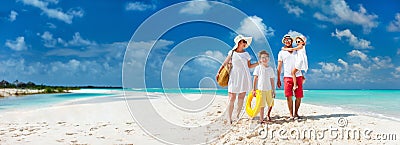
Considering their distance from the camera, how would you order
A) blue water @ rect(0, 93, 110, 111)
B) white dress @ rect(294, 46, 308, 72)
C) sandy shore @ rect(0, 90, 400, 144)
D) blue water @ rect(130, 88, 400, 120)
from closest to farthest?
sandy shore @ rect(0, 90, 400, 144) → white dress @ rect(294, 46, 308, 72) → blue water @ rect(130, 88, 400, 120) → blue water @ rect(0, 93, 110, 111)

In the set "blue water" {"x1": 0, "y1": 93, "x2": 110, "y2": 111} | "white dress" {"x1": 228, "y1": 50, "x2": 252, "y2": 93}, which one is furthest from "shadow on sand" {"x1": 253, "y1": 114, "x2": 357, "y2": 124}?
"blue water" {"x1": 0, "y1": 93, "x2": 110, "y2": 111}

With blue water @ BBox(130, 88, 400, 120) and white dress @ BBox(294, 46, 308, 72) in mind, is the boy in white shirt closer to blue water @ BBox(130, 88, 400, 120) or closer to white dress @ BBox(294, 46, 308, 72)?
white dress @ BBox(294, 46, 308, 72)

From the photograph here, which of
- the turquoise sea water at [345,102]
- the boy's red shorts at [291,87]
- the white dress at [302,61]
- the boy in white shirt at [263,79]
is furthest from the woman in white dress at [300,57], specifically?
the turquoise sea water at [345,102]

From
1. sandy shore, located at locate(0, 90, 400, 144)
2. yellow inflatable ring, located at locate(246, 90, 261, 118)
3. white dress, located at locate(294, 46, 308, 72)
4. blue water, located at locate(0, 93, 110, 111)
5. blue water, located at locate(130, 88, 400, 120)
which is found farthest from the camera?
blue water, located at locate(0, 93, 110, 111)

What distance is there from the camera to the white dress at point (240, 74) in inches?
244

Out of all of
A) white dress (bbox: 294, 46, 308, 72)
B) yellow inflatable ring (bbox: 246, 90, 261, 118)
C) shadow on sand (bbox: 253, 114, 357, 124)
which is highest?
white dress (bbox: 294, 46, 308, 72)

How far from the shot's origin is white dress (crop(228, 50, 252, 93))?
6.19 m

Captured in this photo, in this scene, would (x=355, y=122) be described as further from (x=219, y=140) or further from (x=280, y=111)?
(x=219, y=140)

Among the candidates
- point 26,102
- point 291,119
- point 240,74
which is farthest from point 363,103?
point 26,102

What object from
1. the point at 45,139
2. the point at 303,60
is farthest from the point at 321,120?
the point at 45,139

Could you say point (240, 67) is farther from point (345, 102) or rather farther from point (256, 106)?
point (345, 102)

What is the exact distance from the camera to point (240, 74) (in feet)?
20.4

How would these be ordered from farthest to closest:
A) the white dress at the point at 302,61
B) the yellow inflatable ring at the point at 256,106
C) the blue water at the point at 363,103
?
the blue water at the point at 363,103, the yellow inflatable ring at the point at 256,106, the white dress at the point at 302,61

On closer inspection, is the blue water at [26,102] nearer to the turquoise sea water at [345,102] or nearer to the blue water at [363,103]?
the turquoise sea water at [345,102]
